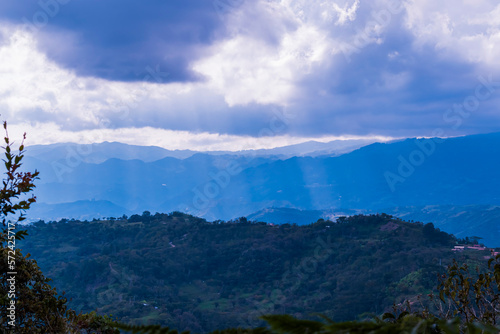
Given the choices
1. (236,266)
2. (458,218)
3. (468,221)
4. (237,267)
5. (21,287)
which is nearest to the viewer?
(21,287)

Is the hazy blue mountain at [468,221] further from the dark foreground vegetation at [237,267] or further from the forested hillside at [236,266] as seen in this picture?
the dark foreground vegetation at [237,267]

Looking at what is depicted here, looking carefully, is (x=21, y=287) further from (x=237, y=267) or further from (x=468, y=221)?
(x=468, y=221)

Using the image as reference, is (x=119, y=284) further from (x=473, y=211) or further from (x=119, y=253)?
(x=473, y=211)

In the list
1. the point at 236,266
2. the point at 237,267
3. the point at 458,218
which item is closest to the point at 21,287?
the point at 237,267

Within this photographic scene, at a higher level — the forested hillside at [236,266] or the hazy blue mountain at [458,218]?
the hazy blue mountain at [458,218]

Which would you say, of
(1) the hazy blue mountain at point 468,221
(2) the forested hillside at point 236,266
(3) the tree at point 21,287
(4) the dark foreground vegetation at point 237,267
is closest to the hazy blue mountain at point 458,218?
(1) the hazy blue mountain at point 468,221

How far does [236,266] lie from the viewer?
6362cm

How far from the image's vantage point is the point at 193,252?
67062 millimetres

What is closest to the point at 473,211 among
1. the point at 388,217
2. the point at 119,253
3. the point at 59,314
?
the point at 388,217

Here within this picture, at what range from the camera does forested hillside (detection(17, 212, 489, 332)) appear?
154 feet

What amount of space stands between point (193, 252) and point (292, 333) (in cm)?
6642

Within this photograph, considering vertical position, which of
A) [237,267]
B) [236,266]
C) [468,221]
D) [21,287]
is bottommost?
[237,267]

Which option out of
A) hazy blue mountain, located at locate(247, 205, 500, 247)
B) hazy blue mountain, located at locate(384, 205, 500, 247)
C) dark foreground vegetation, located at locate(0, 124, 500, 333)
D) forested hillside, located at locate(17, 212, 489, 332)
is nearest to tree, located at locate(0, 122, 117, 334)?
dark foreground vegetation, located at locate(0, 124, 500, 333)

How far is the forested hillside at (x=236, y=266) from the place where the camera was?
46.9 m
